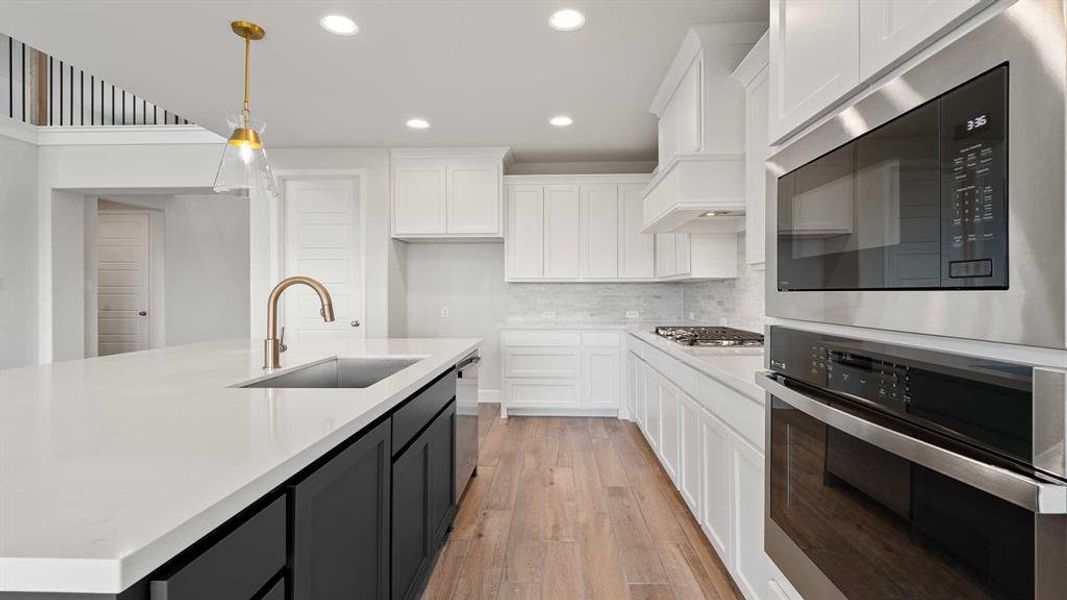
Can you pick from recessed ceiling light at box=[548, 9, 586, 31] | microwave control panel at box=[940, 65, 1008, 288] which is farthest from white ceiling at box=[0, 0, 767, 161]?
microwave control panel at box=[940, 65, 1008, 288]

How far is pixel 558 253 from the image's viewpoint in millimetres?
4938

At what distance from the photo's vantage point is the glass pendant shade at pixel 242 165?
2.32 m

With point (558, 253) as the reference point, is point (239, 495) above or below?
below

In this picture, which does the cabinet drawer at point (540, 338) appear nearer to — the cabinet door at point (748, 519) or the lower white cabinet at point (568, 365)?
the lower white cabinet at point (568, 365)

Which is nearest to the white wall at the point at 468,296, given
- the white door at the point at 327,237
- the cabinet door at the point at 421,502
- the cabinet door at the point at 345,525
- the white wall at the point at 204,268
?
the white door at the point at 327,237

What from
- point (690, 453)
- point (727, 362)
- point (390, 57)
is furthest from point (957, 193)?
point (390, 57)

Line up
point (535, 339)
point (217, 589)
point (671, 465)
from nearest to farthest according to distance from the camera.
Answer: point (217, 589) → point (671, 465) → point (535, 339)

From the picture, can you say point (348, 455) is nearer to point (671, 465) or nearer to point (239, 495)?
point (239, 495)

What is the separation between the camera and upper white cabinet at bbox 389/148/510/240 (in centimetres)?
476

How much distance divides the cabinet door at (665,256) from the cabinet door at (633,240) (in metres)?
0.12

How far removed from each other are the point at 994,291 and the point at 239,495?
Result: 104 cm

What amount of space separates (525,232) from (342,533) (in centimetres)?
397

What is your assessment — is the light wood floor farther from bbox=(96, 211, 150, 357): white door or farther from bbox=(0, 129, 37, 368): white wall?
bbox=(96, 211, 150, 357): white door

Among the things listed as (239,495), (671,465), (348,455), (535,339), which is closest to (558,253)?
(535,339)
